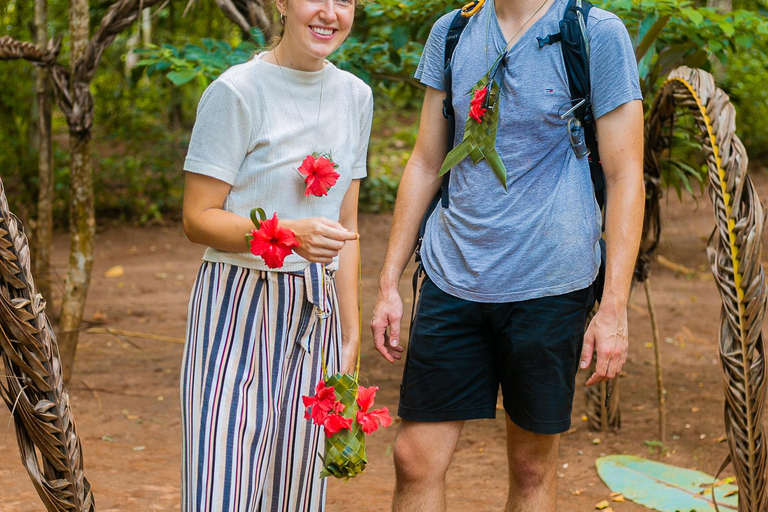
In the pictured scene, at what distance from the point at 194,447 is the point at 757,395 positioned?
5.63 ft

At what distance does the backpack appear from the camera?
2143 millimetres

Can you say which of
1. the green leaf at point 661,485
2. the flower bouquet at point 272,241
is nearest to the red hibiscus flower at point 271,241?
the flower bouquet at point 272,241

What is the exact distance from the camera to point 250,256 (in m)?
2.03

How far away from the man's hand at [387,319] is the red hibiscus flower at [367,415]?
346 millimetres

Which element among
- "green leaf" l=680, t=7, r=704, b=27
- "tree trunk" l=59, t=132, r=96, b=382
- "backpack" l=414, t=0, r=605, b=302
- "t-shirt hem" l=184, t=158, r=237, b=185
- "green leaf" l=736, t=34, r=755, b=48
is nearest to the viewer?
"t-shirt hem" l=184, t=158, r=237, b=185

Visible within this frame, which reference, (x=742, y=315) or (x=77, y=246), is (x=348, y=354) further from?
(x=77, y=246)

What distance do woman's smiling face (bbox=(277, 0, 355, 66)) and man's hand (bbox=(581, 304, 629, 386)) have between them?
0.94m

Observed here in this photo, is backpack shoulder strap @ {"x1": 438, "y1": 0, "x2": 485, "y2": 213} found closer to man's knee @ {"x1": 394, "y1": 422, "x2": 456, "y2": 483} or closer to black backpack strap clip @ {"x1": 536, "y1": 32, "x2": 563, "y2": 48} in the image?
black backpack strap clip @ {"x1": 536, "y1": 32, "x2": 563, "y2": 48}

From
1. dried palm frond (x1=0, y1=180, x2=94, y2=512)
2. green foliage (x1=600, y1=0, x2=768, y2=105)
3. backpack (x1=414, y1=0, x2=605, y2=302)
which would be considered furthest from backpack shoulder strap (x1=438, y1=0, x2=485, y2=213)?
green foliage (x1=600, y1=0, x2=768, y2=105)

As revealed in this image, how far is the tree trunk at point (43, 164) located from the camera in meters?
5.04

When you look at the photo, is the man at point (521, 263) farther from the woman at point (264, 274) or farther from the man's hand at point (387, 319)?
the woman at point (264, 274)

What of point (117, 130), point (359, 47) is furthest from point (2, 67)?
point (359, 47)

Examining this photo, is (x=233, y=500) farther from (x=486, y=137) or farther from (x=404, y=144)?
(x=404, y=144)

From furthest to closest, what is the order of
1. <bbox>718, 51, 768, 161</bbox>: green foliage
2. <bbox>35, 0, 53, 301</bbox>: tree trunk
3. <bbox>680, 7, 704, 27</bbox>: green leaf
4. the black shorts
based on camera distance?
1. <bbox>718, 51, 768, 161</bbox>: green foliage
2. <bbox>35, 0, 53, 301</bbox>: tree trunk
3. <bbox>680, 7, 704, 27</bbox>: green leaf
4. the black shorts
